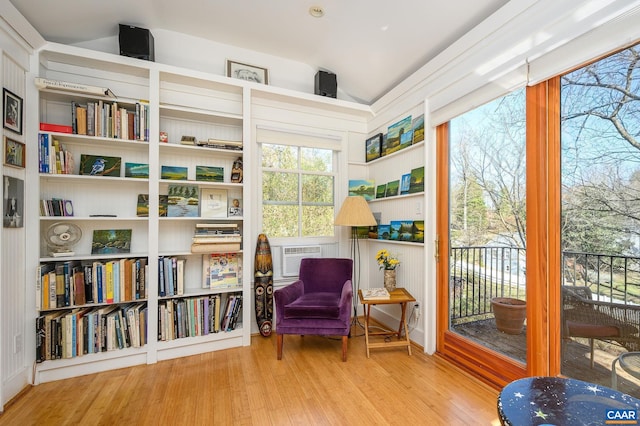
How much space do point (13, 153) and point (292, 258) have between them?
246 cm

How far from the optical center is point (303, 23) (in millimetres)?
2596

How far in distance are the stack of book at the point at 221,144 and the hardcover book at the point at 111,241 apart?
3.60ft

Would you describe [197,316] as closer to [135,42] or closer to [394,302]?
[394,302]

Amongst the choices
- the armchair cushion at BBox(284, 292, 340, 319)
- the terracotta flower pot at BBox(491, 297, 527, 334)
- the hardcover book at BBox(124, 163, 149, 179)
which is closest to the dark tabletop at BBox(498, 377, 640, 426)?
the terracotta flower pot at BBox(491, 297, 527, 334)

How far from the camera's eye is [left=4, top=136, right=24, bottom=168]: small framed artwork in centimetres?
193

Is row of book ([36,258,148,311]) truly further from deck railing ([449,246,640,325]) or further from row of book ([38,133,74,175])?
deck railing ([449,246,640,325])

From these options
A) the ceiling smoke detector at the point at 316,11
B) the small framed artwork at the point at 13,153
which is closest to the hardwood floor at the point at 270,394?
the small framed artwork at the point at 13,153

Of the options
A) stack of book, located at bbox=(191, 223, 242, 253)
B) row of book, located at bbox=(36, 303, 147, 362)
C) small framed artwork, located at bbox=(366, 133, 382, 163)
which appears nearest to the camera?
row of book, located at bbox=(36, 303, 147, 362)

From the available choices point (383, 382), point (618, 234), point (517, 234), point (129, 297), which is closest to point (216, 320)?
point (129, 297)

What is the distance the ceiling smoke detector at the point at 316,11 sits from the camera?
7.81 feet

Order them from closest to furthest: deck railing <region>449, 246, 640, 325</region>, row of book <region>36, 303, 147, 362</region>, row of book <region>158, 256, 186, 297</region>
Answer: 1. deck railing <region>449, 246, 640, 325</region>
2. row of book <region>36, 303, 147, 362</region>
3. row of book <region>158, 256, 186, 297</region>

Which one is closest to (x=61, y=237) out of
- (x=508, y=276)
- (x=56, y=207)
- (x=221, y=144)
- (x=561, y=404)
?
(x=56, y=207)

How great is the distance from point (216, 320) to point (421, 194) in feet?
7.75

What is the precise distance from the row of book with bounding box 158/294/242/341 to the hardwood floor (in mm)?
247
